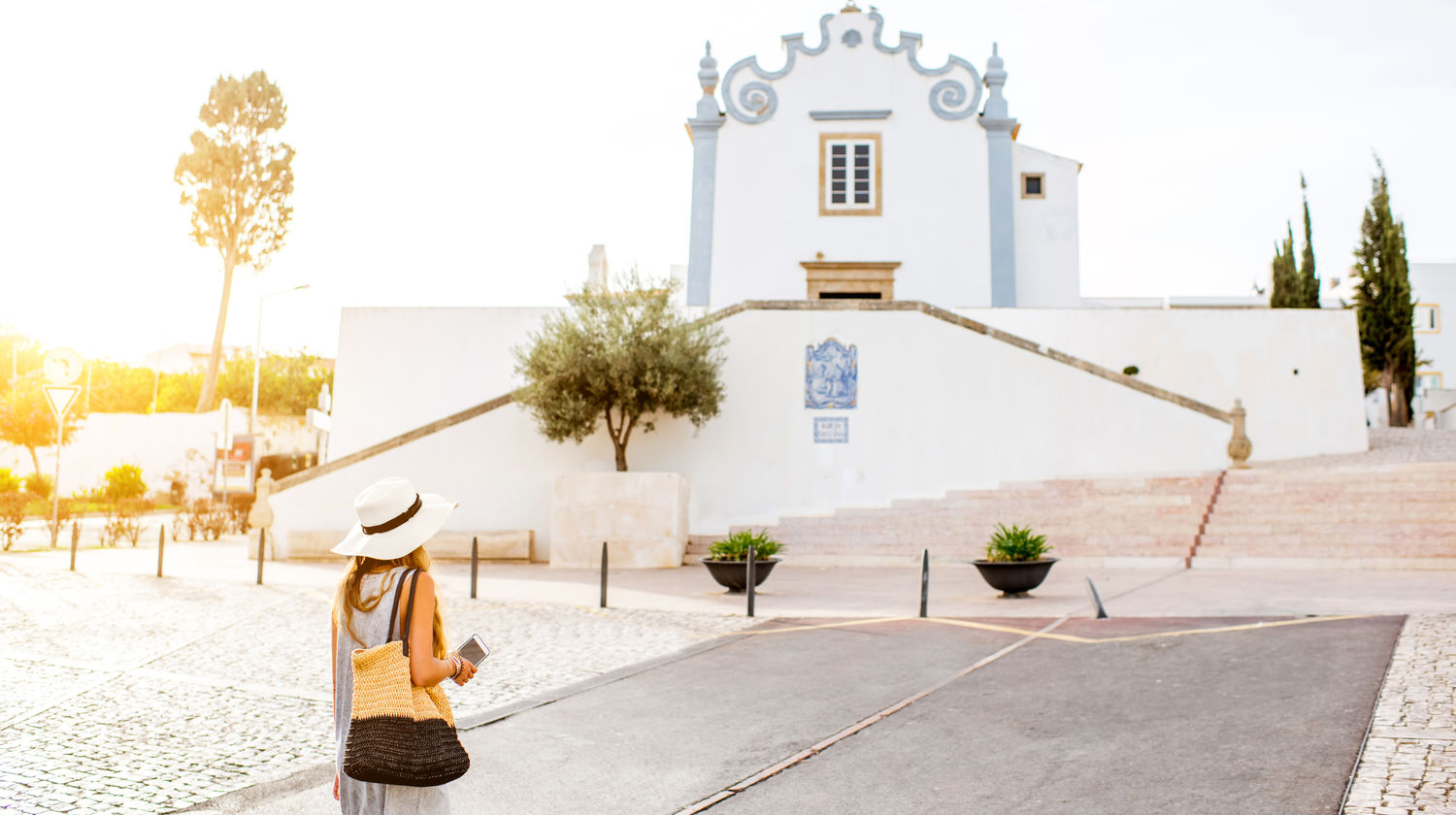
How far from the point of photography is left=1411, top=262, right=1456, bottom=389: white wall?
4962 centimetres

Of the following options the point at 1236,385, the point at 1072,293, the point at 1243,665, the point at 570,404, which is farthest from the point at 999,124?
the point at 1243,665

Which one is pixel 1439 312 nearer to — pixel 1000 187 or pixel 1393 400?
pixel 1393 400

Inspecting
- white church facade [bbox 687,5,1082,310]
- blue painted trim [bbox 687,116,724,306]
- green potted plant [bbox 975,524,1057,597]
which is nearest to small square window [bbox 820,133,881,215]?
white church facade [bbox 687,5,1082,310]

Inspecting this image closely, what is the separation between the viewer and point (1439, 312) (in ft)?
164

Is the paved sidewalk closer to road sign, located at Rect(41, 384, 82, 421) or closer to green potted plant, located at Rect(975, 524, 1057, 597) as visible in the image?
green potted plant, located at Rect(975, 524, 1057, 597)

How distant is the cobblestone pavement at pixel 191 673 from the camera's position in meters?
6.52

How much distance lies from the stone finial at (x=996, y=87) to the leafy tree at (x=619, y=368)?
1096 centimetres

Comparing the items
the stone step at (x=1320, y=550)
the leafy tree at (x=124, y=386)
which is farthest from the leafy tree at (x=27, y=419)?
the leafy tree at (x=124, y=386)

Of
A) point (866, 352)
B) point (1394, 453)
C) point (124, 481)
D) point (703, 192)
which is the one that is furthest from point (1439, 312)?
point (124, 481)

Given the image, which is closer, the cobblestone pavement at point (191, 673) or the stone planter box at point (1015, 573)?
the cobblestone pavement at point (191, 673)

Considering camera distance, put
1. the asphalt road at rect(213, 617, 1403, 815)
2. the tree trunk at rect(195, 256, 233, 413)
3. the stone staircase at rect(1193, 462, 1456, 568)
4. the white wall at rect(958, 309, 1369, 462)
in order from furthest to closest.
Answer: the tree trunk at rect(195, 256, 233, 413), the white wall at rect(958, 309, 1369, 462), the stone staircase at rect(1193, 462, 1456, 568), the asphalt road at rect(213, 617, 1403, 815)

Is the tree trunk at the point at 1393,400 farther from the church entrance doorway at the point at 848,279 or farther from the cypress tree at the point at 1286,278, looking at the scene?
the church entrance doorway at the point at 848,279

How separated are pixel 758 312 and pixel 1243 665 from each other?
14.0m

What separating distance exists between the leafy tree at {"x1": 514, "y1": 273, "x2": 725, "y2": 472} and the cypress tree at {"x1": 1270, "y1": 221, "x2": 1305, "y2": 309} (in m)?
25.3
